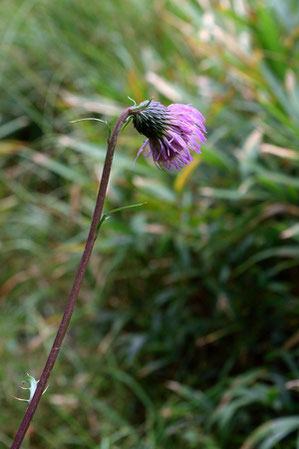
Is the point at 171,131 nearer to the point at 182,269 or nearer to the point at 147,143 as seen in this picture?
the point at 147,143

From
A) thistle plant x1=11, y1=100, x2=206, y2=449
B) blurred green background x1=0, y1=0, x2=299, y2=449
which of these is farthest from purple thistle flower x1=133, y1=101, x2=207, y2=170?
blurred green background x1=0, y1=0, x2=299, y2=449

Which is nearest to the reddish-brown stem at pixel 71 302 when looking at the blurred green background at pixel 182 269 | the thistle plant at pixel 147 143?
the thistle plant at pixel 147 143

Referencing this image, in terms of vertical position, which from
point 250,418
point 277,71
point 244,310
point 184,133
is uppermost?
point 277,71

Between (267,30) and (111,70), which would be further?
(111,70)

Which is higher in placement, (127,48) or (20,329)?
(127,48)

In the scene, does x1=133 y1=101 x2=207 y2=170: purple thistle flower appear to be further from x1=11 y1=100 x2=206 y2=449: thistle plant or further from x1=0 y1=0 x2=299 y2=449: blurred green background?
x1=0 y1=0 x2=299 y2=449: blurred green background

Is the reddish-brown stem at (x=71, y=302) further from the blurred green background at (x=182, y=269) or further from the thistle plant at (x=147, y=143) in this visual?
the blurred green background at (x=182, y=269)

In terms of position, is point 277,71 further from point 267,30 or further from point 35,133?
point 35,133

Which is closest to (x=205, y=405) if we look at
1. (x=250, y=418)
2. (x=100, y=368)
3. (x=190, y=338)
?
(x=250, y=418)
